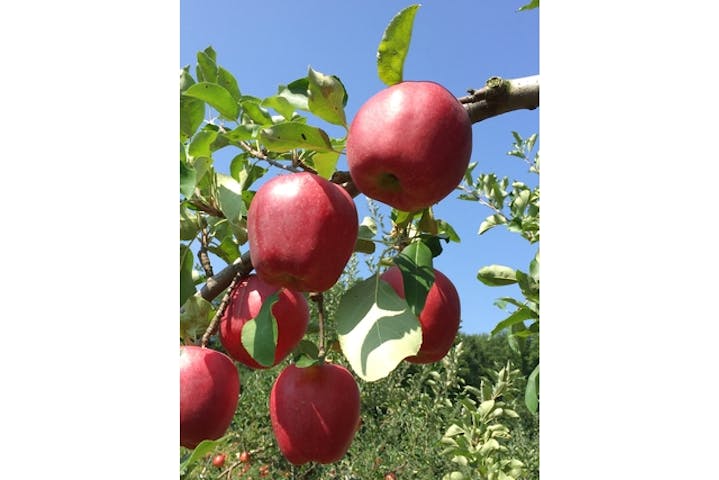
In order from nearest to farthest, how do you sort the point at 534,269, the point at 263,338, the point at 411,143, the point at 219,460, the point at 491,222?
the point at 411,143 < the point at 263,338 < the point at 534,269 < the point at 491,222 < the point at 219,460

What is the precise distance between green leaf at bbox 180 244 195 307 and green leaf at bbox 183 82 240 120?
20cm

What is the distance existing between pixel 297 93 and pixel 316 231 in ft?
0.68

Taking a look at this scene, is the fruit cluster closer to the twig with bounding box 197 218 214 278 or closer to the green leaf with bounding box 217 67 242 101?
the twig with bounding box 197 218 214 278

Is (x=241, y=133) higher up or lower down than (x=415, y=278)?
higher up

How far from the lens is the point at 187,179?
0.70 meters

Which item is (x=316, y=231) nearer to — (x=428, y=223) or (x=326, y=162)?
(x=326, y=162)

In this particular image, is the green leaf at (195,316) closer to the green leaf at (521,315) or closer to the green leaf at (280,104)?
the green leaf at (280,104)

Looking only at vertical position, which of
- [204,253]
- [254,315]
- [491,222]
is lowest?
[254,315]

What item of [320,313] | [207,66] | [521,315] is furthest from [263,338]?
[521,315]

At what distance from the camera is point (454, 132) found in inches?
23.0

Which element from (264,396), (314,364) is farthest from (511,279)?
(264,396)

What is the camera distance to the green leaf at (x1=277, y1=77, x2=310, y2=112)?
0.72m

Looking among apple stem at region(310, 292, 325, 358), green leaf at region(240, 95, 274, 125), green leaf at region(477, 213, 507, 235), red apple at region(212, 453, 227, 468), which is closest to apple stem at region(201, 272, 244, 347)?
apple stem at region(310, 292, 325, 358)
